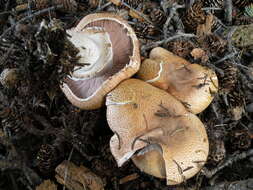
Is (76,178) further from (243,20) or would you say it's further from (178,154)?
(243,20)

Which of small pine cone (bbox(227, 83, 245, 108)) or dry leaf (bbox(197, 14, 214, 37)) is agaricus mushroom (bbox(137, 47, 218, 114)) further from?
dry leaf (bbox(197, 14, 214, 37))

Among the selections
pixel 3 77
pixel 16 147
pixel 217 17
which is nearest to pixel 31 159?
pixel 16 147

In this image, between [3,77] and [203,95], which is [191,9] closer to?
[203,95]

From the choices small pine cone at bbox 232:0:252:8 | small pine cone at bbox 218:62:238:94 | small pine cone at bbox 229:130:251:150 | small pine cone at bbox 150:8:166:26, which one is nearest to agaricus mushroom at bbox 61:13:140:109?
small pine cone at bbox 150:8:166:26

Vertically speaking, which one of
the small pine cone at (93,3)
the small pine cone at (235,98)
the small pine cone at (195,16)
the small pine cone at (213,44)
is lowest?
the small pine cone at (235,98)

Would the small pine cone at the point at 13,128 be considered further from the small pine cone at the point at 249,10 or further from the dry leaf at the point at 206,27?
the small pine cone at the point at 249,10

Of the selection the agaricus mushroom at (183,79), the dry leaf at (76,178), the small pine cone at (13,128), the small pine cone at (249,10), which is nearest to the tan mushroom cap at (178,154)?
the agaricus mushroom at (183,79)

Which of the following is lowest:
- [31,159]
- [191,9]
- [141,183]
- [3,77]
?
[141,183]
